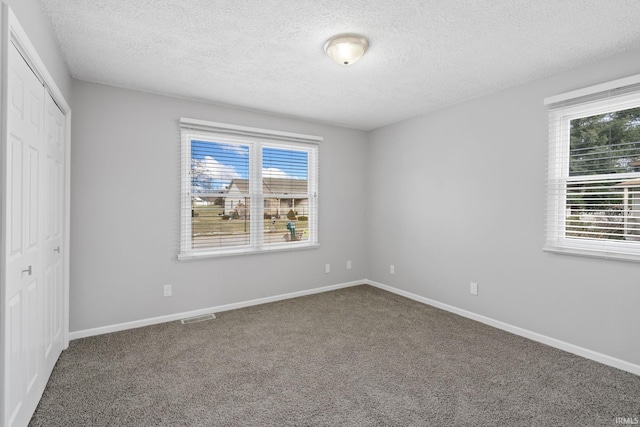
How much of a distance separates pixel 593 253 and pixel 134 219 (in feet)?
14.0

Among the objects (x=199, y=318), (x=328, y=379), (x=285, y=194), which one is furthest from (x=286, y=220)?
(x=328, y=379)

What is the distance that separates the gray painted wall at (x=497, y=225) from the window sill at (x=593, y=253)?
5cm

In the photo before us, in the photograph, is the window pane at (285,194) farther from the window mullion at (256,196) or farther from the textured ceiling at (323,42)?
the textured ceiling at (323,42)

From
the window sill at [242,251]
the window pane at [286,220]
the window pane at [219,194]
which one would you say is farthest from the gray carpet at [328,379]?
A: the window pane at [286,220]

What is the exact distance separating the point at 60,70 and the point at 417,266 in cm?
420

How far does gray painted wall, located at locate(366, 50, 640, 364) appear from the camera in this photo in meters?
2.61

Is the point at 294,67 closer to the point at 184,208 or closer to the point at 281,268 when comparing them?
the point at 184,208

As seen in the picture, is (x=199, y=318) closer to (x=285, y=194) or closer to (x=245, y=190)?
(x=245, y=190)

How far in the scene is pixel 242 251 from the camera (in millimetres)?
3943

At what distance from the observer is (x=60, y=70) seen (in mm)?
2500

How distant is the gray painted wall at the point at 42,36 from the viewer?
162cm

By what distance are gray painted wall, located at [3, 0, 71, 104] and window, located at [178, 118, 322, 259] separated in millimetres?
1133

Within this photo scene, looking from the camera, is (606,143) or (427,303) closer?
(606,143)

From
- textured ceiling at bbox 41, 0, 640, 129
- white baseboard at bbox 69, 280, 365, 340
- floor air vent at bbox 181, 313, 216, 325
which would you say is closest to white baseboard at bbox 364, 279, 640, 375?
white baseboard at bbox 69, 280, 365, 340
